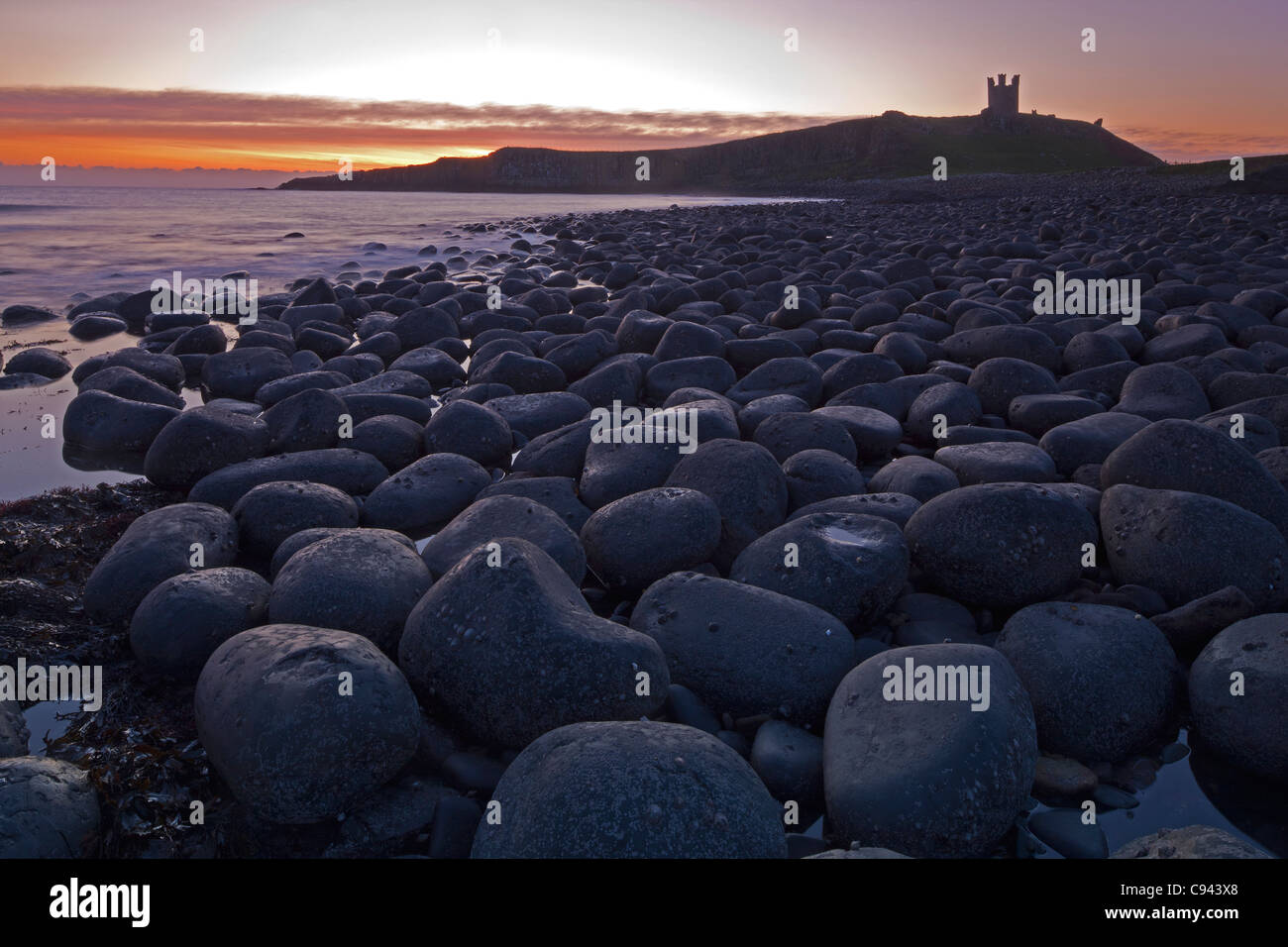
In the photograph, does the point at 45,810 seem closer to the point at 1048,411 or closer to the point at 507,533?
the point at 507,533

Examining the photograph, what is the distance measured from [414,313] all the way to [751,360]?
3522 mm

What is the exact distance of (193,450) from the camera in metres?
4.58

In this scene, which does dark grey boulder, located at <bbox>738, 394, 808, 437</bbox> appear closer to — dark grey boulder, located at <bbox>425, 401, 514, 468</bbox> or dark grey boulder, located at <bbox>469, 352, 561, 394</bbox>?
dark grey boulder, located at <bbox>425, 401, 514, 468</bbox>

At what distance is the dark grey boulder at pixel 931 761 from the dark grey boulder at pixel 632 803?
0.95ft

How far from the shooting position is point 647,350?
7.14 metres

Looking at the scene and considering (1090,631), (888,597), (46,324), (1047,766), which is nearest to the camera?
(1047,766)

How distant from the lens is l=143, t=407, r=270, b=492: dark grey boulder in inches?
180

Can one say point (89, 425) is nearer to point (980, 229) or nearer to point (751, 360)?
point (751, 360)

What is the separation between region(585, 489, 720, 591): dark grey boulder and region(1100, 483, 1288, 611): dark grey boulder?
1.60 meters

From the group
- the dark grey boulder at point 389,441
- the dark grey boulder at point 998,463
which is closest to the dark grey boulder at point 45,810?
the dark grey boulder at point 389,441

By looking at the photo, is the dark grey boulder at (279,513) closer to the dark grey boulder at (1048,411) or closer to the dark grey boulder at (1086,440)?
the dark grey boulder at (1086,440)

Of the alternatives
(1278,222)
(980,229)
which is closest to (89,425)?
(980,229)

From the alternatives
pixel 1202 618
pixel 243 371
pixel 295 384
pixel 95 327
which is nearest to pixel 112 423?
pixel 295 384

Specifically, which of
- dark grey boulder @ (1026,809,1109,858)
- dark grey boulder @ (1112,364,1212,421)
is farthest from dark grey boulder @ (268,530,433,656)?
dark grey boulder @ (1112,364,1212,421)
